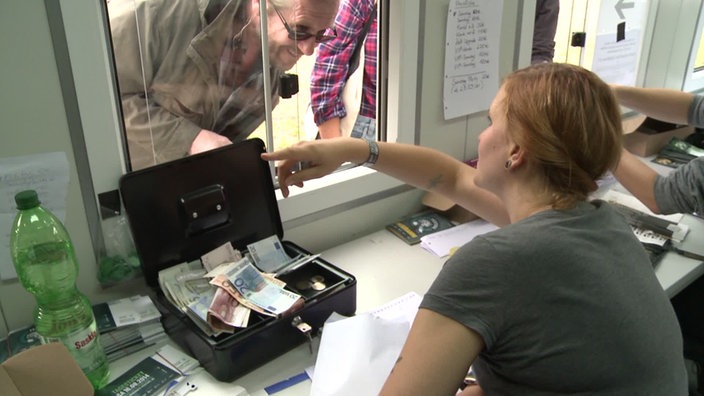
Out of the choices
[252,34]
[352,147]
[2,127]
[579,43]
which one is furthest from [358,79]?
[2,127]

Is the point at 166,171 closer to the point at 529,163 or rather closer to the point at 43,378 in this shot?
the point at 43,378

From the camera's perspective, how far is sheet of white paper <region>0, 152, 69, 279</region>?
3.34 ft

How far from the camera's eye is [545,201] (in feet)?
2.84

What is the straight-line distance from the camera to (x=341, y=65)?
1840 millimetres

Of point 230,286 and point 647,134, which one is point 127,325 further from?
point 647,134

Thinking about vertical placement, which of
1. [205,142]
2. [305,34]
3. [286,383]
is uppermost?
[305,34]

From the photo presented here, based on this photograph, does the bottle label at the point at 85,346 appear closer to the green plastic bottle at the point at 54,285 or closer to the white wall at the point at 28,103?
the green plastic bottle at the point at 54,285

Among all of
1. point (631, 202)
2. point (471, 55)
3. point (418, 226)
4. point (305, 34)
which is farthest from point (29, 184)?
point (631, 202)

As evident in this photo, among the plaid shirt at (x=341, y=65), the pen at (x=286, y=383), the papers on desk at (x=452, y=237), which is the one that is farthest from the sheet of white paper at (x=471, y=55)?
the pen at (x=286, y=383)

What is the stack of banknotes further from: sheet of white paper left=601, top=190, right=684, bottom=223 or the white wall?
sheet of white paper left=601, top=190, right=684, bottom=223

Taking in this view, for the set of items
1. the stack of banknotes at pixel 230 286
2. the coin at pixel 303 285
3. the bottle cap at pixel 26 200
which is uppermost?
the bottle cap at pixel 26 200

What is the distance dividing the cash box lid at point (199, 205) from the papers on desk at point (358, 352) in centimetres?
35

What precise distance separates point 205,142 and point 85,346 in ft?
1.92

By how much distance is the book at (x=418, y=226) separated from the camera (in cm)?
161
